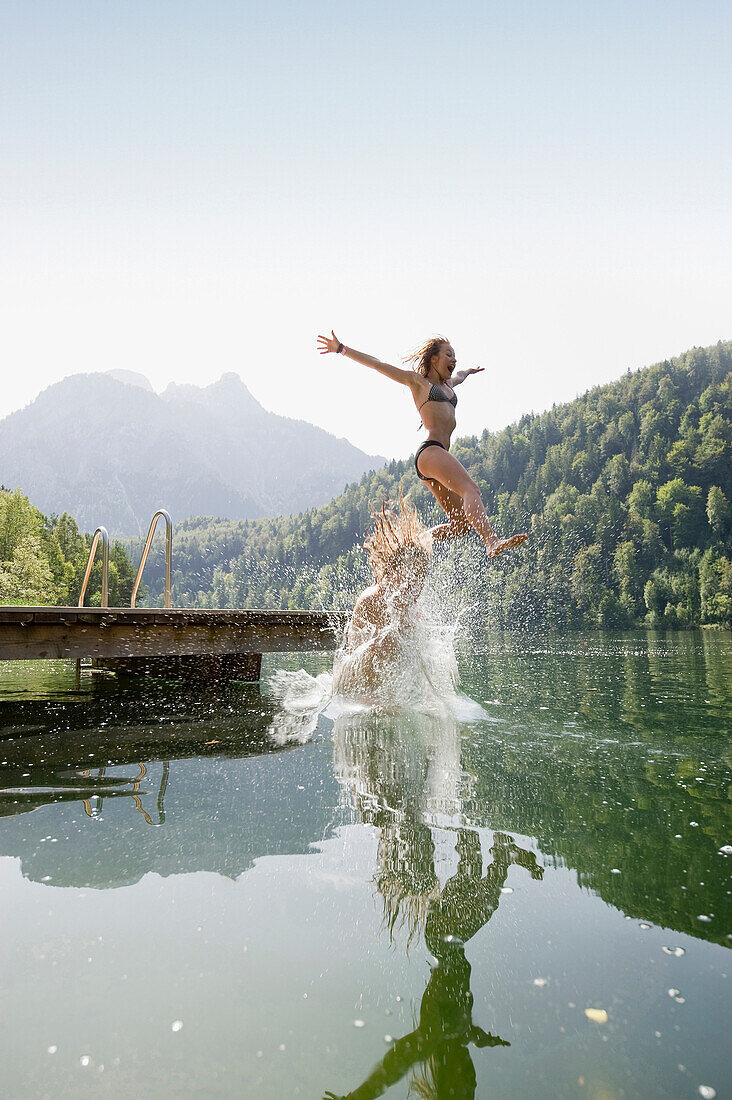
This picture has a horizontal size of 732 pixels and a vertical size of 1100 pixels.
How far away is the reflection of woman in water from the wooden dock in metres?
1.58

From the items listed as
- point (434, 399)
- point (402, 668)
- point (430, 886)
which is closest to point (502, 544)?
point (434, 399)

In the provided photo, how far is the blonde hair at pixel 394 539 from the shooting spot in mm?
6074

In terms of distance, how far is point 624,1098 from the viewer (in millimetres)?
1290

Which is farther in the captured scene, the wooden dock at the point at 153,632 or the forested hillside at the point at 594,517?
the forested hillside at the point at 594,517

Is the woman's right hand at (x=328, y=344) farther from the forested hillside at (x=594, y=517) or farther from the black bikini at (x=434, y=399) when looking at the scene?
the forested hillside at (x=594, y=517)

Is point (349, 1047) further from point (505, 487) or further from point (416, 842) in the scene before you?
point (505, 487)

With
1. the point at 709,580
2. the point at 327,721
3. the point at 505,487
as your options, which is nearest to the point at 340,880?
the point at 327,721

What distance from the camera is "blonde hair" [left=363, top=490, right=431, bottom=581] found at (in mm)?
6074

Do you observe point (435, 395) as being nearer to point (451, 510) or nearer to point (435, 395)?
point (435, 395)

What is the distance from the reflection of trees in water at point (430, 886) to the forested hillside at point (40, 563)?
2265 cm

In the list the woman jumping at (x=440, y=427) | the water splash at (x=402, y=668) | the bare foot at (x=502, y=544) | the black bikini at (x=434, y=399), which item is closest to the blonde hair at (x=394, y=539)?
the woman jumping at (x=440, y=427)

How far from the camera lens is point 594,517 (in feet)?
219

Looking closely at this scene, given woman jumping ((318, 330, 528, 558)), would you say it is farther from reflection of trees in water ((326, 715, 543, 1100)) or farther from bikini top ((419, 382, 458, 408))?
reflection of trees in water ((326, 715, 543, 1100))

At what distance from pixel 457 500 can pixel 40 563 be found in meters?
31.8
